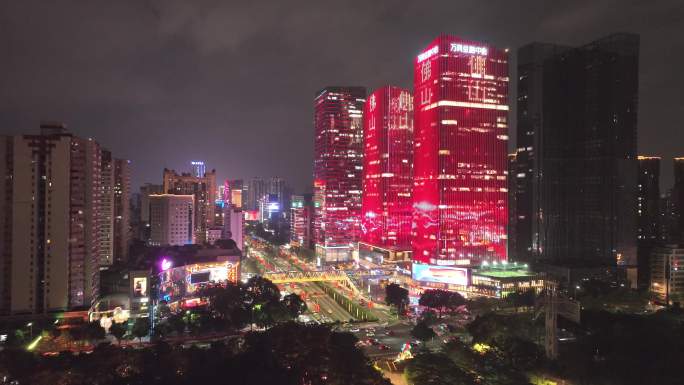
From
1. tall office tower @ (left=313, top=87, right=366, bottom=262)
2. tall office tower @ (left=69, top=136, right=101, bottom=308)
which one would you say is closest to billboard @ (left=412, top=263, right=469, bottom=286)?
tall office tower @ (left=313, top=87, right=366, bottom=262)

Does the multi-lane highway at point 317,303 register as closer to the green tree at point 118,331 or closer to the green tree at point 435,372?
the green tree at point 118,331

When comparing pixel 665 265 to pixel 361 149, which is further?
pixel 361 149

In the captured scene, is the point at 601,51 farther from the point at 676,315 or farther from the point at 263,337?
the point at 263,337

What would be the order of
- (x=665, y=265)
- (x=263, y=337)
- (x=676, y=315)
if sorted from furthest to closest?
(x=665, y=265) < (x=676, y=315) < (x=263, y=337)

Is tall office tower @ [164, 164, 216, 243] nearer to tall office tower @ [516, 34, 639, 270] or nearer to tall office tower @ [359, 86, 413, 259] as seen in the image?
tall office tower @ [359, 86, 413, 259]

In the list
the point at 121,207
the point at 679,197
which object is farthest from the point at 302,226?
the point at 679,197

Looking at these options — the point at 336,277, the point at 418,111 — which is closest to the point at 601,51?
the point at 418,111

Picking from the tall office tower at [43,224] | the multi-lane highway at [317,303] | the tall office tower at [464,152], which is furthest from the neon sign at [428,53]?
the tall office tower at [43,224]
